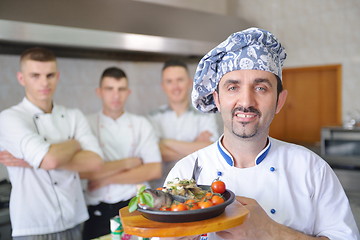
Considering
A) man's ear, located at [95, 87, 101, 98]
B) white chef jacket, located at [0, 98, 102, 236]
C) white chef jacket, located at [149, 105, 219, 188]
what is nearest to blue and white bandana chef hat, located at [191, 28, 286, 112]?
white chef jacket, located at [0, 98, 102, 236]

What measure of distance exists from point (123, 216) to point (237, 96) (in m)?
0.51

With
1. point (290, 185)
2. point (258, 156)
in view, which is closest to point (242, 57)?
point (258, 156)

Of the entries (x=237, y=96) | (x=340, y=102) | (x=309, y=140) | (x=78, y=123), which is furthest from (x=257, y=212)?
(x=309, y=140)

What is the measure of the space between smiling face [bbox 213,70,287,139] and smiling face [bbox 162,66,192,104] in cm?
194

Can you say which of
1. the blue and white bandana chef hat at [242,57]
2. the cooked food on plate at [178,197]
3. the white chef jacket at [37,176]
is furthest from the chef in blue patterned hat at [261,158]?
the white chef jacket at [37,176]

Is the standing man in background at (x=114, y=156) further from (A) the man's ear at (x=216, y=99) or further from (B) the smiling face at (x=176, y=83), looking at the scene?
(A) the man's ear at (x=216, y=99)

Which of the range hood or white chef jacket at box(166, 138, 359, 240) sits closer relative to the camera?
white chef jacket at box(166, 138, 359, 240)

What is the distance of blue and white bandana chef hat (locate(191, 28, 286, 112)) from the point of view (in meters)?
1.30

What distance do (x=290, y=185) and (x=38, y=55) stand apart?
5.93ft

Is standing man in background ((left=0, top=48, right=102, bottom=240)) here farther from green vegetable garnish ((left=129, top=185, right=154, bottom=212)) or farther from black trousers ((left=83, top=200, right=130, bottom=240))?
green vegetable garnish ((left=129, top=185, right=154, bottom=212))

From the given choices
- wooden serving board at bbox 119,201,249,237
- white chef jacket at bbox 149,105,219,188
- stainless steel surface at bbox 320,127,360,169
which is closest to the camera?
wooden serving board at bbox 119,201,249,237

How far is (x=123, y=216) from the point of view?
1066mm

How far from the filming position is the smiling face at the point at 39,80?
2.49 meters

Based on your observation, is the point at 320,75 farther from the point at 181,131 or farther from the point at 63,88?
the point at 63,88
